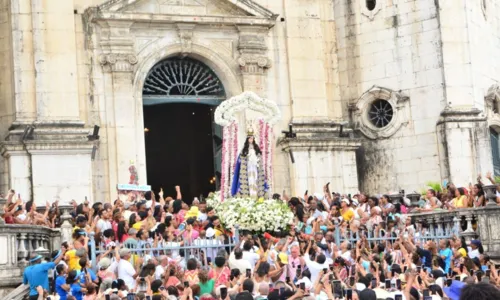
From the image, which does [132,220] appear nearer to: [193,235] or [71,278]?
[193,235]

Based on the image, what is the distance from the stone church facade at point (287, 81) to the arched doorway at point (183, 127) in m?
0.49

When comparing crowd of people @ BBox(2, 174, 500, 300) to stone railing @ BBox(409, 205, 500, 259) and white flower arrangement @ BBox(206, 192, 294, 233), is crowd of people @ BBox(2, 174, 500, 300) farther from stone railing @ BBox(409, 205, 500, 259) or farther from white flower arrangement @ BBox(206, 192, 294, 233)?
stone railing @ BBox(409, 205, 500, 259)

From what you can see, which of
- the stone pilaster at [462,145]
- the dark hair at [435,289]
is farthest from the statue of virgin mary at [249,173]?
the dark hair at [435,289]

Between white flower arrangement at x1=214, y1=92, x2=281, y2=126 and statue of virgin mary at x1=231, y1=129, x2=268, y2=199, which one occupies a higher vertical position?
white flower arrangement at x1=214, y1=92, x2=281, y2=126

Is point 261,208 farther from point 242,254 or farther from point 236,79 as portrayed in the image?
point 236,79

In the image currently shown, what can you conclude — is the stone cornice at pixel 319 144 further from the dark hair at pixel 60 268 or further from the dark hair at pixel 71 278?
the dark hair at pixel 71 278

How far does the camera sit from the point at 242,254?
19453 millimetres

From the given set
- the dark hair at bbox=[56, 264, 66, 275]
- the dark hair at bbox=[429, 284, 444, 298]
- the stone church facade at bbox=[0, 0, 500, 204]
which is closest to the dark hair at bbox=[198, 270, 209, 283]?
the dark hair at bbox=[56, 264, 66, 275]

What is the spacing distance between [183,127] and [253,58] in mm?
6711

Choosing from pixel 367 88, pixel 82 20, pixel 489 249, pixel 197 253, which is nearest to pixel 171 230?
pixel 197 253

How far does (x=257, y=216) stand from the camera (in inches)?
928

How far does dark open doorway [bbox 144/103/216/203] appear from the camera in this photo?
3588cm

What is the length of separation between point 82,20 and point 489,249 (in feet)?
39.0

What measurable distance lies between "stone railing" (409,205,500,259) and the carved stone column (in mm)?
7615
